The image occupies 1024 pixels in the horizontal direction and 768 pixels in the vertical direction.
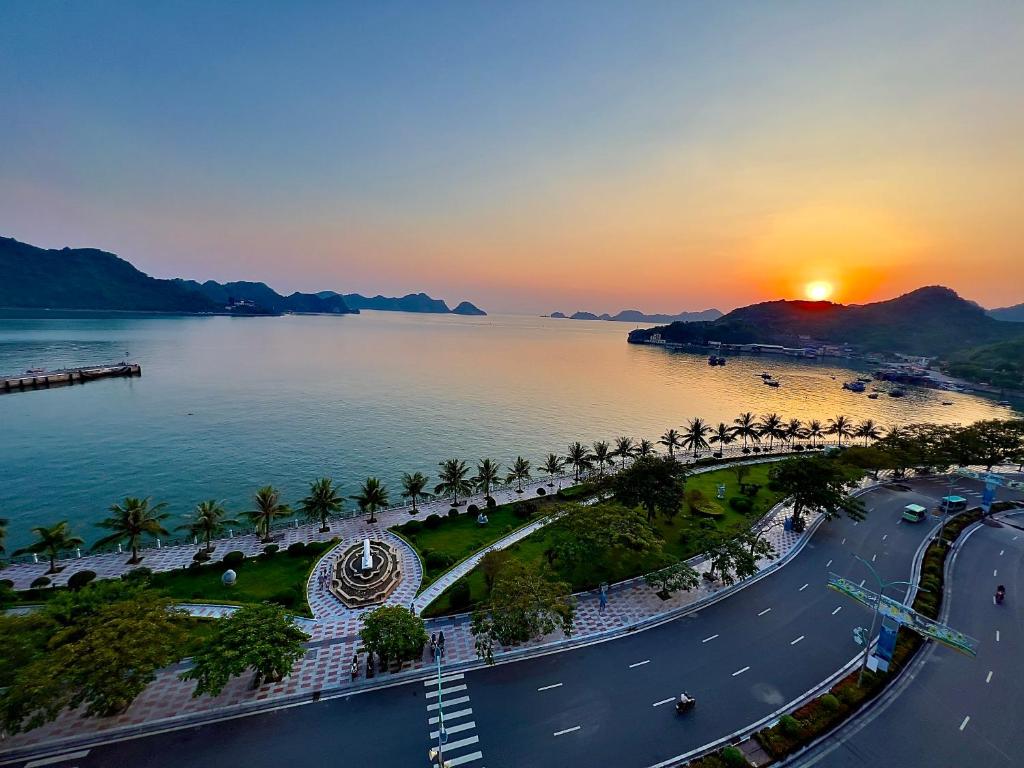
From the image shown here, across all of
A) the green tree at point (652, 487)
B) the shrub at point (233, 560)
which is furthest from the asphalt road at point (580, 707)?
the shrub at point (233, 560)

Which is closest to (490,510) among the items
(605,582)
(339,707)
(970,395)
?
(605,582)

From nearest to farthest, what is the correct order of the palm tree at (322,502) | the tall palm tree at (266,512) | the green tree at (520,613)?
the green tree at (520,613) < the tall palm tree at (266,512) < the palm tree at (322,502)

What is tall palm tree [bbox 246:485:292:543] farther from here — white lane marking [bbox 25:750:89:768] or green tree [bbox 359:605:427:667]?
white lane marking [bbox 25:750:89:768]

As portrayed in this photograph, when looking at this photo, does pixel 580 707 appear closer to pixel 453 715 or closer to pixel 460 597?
pixel 453 715

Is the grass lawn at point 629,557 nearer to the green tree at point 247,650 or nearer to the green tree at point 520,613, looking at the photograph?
the green tree at point 520,613

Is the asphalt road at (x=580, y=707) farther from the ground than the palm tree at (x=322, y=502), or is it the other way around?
the palm tree at (x=322, y=502)

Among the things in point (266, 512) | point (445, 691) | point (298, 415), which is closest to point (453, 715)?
point (445, 691)

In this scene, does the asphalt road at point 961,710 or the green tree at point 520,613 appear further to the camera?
the green tree at point 520,613
